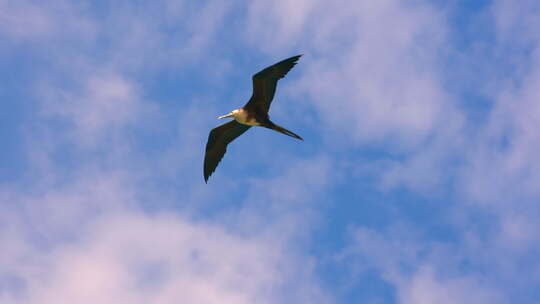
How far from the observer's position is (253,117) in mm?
18797

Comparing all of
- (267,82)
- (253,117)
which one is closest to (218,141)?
(253,117)

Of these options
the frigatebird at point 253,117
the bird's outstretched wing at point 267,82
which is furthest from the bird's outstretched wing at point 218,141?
the bird's outstretched wing at point 267,82

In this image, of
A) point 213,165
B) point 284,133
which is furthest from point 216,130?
point 284,133

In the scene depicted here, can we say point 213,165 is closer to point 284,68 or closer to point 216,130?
point 216,130

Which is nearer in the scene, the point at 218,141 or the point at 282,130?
the point at 282,130

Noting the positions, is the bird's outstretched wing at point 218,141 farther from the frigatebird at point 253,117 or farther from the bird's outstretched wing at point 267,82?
the bird's outstretched wing at point 267,82

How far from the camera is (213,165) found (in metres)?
20.7

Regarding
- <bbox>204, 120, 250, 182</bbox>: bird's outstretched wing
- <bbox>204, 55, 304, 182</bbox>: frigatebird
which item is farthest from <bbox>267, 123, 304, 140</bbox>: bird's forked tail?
<bbox>204, 120, 250, 182</bbox>: bird's outstretched wing

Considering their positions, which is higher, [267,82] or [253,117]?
[267,82]

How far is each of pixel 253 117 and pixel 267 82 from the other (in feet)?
4.12

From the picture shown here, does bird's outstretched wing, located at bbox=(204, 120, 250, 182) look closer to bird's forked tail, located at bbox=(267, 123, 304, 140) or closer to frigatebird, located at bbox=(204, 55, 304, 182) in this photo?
frigatebird, located at bbox=(204, 55, 304, 182)

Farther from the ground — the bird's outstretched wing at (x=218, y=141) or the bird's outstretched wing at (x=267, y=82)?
the bird's outstretched wing at (x=218, y=141)

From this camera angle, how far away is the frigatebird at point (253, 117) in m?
17.7

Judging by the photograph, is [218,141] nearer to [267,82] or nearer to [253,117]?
[253,117]
